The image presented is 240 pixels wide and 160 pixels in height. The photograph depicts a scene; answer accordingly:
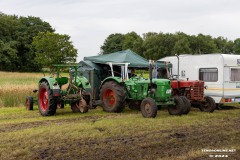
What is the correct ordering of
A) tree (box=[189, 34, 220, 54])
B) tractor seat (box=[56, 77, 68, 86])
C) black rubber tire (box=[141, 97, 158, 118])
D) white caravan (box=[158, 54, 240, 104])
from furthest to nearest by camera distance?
1. tree (box=[189, 34, 220, 54])
2. white caravan (box=[158, 54, 240, 104])
3. tractor seat (box=[56, 77, 68, 86])
4. black rubber tire (box=[141, 97, 158, 118])

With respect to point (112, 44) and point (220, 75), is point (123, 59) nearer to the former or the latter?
point (220, 75)

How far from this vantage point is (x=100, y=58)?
14398 millimetres

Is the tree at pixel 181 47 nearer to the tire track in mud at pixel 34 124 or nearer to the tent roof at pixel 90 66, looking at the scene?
the tent roof at pixel 90 66

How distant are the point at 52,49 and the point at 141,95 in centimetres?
4318

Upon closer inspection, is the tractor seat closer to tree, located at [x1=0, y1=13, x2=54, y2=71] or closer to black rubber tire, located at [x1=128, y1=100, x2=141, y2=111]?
black rubber tire, located at [x1=128, y1=100, x2=141, y2=111]

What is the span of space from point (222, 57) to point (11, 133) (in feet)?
26.9

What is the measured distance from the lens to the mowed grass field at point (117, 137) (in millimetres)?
5727

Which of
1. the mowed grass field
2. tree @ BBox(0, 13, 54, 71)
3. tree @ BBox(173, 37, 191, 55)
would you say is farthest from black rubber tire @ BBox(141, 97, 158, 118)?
tree @ BBox(173, 37, 191, 55)

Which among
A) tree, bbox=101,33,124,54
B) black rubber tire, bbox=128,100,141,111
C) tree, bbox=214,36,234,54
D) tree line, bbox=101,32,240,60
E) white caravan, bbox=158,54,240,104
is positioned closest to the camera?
black rubber tire, bbox=128,100,141,111

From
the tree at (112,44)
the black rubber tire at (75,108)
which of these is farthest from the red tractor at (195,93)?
the tree at (112,44)

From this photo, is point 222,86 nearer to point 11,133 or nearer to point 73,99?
point 73,99

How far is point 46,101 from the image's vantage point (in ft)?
36.8

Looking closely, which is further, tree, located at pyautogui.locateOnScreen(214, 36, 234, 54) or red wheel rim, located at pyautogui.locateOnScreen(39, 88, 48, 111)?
tree, located at pyautogui.locateOnScreen(214, 36, 234, 54)

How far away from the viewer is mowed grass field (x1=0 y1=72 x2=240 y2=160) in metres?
5.73
